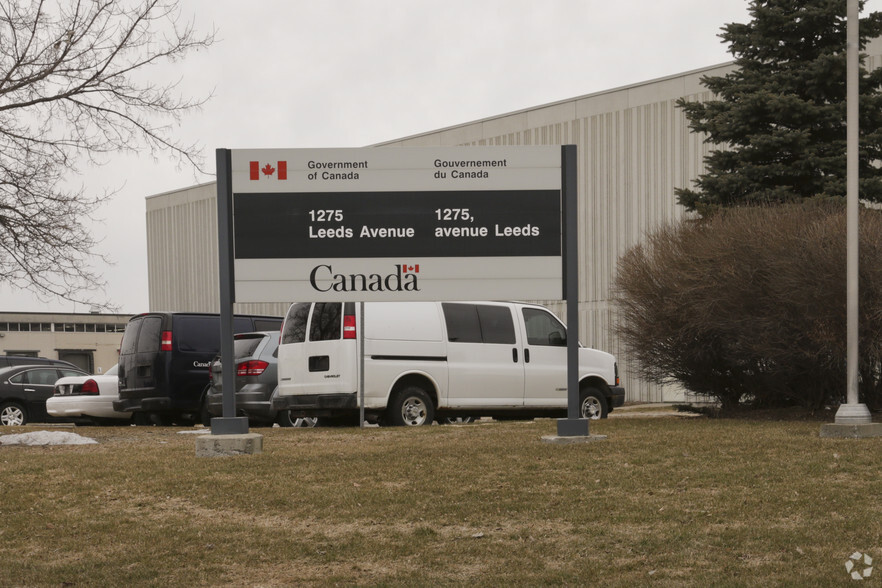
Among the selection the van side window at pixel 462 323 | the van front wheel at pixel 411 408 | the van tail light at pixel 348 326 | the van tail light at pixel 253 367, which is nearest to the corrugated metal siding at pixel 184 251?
the van tail light at pixel 253 367

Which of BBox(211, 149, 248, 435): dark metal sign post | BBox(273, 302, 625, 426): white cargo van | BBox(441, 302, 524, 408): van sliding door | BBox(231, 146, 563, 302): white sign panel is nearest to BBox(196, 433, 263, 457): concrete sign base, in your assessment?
BBox(211, 149, 248, 435): dark metal sign post

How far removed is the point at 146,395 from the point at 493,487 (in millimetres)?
11169

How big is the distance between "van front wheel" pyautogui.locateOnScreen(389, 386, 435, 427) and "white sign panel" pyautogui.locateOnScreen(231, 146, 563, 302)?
11.1ft

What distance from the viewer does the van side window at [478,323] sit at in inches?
629

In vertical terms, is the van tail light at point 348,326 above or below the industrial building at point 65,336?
above

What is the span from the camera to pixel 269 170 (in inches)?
484

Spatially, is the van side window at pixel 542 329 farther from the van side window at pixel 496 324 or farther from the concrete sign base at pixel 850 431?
the concrete sign base at pixel 850 431

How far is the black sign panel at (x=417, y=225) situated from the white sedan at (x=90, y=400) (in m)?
9.39

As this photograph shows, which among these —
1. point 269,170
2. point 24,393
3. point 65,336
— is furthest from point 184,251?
point 269,170

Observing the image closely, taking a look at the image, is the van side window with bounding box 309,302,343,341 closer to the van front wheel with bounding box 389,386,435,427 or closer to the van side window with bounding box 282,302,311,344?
the van side window with bounding box 282,302,311,344

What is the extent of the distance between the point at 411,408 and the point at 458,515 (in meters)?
7.52

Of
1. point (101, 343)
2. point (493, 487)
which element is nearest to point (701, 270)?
point (493, 487)

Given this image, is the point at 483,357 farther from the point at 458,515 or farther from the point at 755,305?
the point at 458,515

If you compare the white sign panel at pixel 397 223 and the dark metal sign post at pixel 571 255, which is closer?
the dark metal sign post at pixel 571 255
